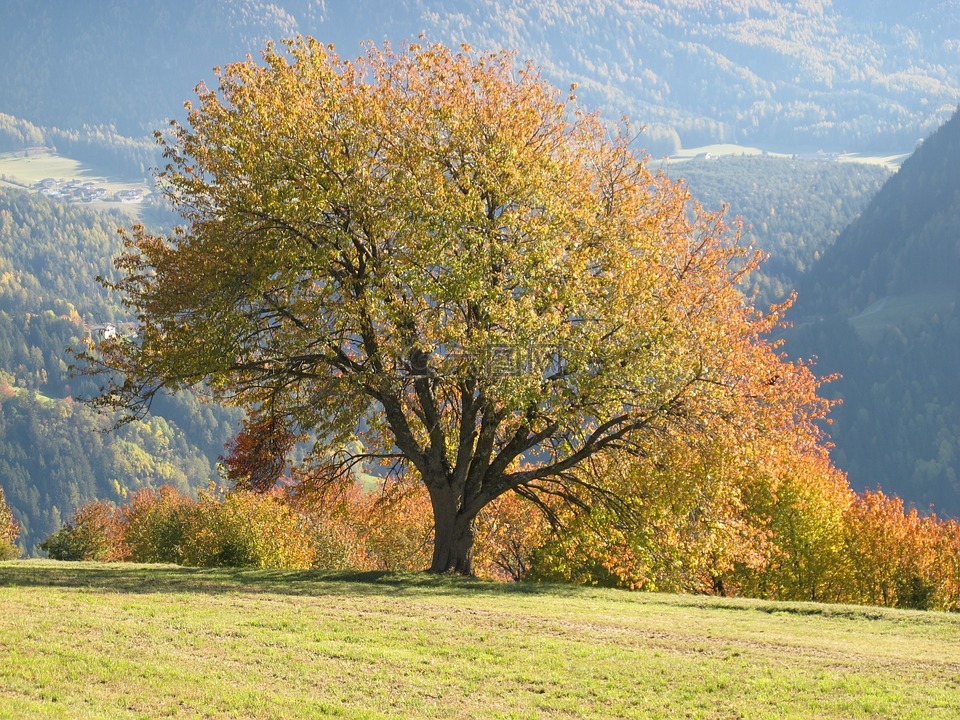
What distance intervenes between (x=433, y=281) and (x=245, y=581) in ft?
27.8

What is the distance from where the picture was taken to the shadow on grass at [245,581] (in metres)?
20.6

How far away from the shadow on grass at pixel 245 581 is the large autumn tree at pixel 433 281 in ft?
9.59

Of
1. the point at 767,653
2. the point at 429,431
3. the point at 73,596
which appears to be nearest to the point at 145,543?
the point at 429,431

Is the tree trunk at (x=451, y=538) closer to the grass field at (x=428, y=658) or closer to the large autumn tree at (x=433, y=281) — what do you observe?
the large autumn tree at (x=433, y=281)

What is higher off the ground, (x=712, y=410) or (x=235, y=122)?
(x=235, y=122)

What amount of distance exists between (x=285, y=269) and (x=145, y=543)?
43.1 m

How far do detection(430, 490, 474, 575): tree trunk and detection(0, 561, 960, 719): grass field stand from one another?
18.5 ft

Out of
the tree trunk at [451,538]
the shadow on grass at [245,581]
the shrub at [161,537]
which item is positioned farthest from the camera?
the shrub at [161,537]

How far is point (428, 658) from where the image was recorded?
A: 565 inches

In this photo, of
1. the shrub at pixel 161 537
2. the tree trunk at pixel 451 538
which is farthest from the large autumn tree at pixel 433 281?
the shrub at pixel 161 537

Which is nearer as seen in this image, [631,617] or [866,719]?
[866,719]

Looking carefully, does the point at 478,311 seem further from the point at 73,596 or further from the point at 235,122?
the point at 73,596

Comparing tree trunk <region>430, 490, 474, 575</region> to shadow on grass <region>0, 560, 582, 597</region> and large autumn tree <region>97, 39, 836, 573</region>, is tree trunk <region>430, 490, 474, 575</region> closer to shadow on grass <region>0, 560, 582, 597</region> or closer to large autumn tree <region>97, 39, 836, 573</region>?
large autumn tree <region>97, 39, 836, 573</region>

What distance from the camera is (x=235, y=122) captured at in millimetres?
23719
